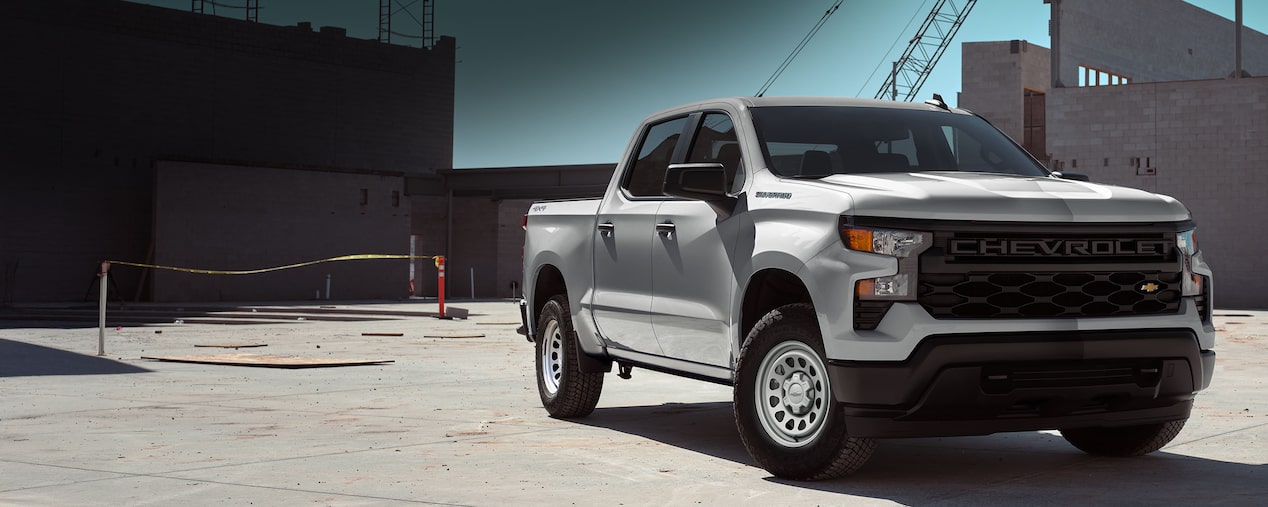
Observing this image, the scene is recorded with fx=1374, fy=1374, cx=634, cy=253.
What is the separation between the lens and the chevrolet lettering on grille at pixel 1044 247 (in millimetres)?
6180

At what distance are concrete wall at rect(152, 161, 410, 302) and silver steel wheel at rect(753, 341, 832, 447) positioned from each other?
127ft

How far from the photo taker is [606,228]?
8.80 metres

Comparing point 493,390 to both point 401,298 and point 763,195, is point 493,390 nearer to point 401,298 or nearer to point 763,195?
point 763,195

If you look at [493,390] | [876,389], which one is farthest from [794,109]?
[493,390]

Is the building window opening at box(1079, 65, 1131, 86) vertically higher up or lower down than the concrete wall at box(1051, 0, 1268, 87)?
lower down

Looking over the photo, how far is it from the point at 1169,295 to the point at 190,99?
147 feet

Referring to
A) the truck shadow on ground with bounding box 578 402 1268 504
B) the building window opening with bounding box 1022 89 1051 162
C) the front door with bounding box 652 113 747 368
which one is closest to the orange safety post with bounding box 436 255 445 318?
the truck shadow on ground with bounding box 578 402 1268 504

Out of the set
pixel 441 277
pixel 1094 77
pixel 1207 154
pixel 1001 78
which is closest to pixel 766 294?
pixel 441 277

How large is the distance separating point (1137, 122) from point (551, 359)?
127 ft

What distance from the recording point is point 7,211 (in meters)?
42.4

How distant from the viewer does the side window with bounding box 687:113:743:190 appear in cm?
786

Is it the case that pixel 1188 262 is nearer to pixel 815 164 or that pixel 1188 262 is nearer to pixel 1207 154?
pixel 815 164

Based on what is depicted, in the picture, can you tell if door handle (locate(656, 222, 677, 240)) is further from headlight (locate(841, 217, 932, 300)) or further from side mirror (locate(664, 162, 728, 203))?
headlight (locate(841, 217, 932, 300))

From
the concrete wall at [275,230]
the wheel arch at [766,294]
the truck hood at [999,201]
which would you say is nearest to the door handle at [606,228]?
the wheel arch at [766,294]
